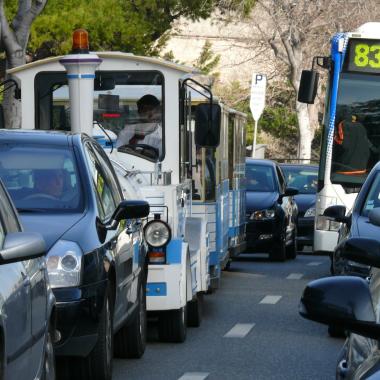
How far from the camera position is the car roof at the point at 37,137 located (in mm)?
9922

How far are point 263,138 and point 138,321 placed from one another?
49135 millimetres

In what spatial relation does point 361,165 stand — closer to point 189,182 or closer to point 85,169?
point 189,182

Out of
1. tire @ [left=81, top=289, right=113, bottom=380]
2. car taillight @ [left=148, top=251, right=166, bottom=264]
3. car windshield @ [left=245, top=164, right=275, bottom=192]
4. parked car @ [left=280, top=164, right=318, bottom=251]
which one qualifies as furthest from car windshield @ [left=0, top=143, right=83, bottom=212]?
parked car @ [left=280, top=164, right=318, bottom=251]

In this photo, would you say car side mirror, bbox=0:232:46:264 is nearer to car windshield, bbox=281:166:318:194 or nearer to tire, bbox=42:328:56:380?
tire, bbox=42:328:56:380

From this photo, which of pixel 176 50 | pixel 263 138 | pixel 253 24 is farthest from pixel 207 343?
pixel 176 50

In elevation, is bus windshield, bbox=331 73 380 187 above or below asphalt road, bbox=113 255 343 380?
above

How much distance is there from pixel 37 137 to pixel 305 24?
106 feet

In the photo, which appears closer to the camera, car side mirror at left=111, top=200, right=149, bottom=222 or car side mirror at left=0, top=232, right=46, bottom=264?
car side mirror at left=0, top=232, right=46, bottom=264

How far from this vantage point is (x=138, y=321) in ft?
35.2

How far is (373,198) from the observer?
44.5 feet

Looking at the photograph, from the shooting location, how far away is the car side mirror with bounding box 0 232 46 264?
17.8 ft

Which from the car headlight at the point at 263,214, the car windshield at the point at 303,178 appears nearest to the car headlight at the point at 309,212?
the car windshield at the point at 303,178

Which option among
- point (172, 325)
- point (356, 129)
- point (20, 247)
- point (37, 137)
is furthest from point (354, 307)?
point (356, 129)

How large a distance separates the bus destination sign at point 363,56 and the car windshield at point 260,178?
497cm
